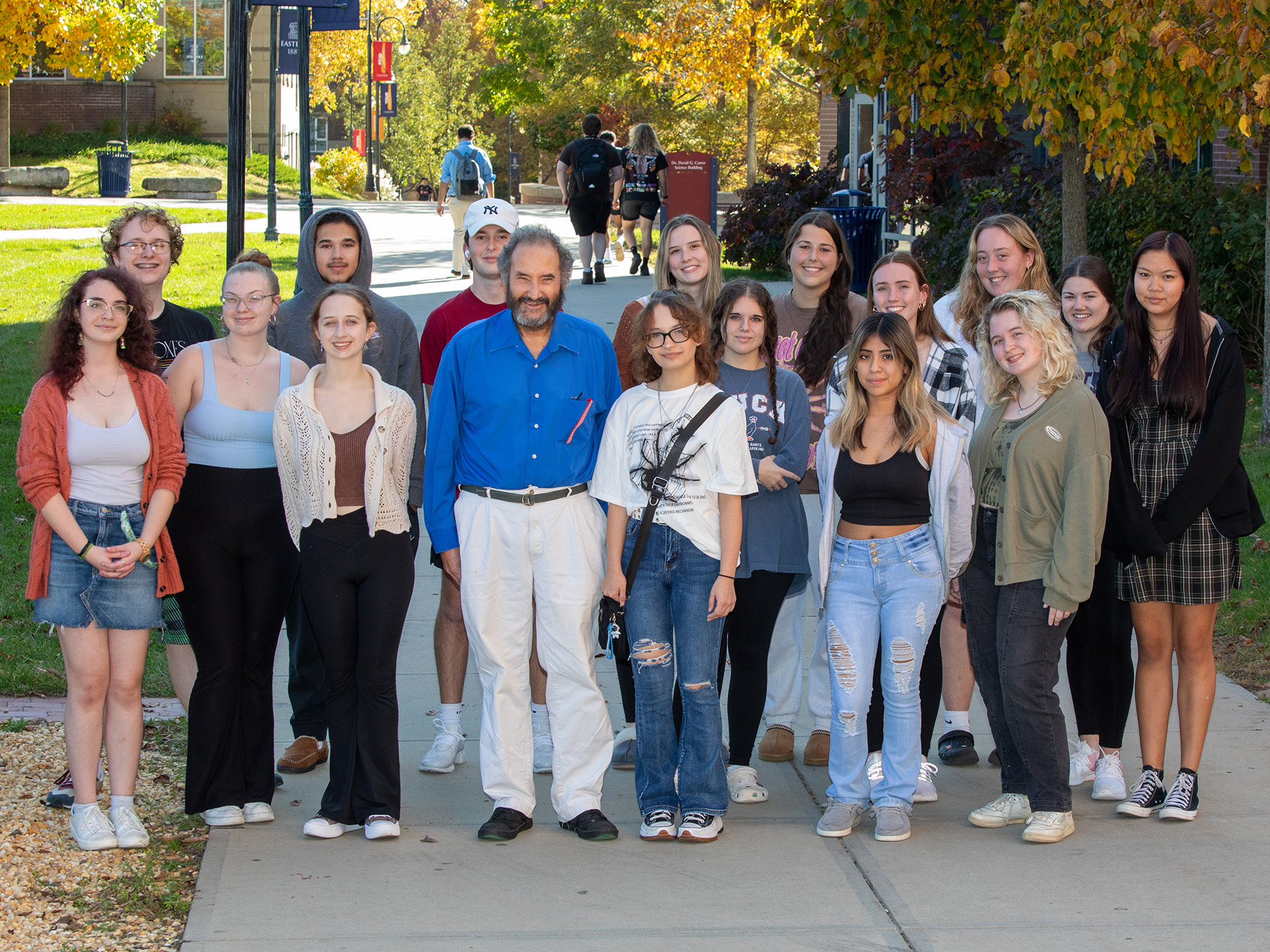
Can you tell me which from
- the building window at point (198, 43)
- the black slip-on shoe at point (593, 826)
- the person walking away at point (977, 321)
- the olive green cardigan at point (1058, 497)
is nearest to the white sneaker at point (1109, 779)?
the person walking away at point (977, 321)

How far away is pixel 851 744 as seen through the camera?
450cm

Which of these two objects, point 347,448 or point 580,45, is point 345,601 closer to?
point 347,448

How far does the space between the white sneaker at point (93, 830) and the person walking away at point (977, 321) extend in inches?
116

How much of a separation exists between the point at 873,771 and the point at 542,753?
125 cm

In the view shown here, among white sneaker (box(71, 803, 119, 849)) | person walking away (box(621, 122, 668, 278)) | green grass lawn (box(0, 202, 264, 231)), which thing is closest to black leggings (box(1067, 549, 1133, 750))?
white sneaker (box(71, 803, 119, 849))

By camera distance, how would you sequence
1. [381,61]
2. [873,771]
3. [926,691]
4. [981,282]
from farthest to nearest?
[381,61] → [981,282] → [926,691] → [873,771]

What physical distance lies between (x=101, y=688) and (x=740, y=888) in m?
2.09

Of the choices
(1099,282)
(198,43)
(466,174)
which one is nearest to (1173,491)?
(1099,282)

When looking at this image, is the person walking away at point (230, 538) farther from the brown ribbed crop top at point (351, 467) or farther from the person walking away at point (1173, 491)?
the person walking away at point (1173, 491)

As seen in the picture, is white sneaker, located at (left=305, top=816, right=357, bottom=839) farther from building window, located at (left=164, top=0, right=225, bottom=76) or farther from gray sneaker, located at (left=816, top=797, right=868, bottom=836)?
building window, located at (left=164, top=0, right=225, bottom=76)

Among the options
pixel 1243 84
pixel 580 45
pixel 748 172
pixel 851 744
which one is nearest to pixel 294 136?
pixel 580 45

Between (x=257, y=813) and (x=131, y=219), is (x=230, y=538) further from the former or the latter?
(x=131, y=219)

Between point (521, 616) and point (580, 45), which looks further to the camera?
point (580, 45)

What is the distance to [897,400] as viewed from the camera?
455 cm
